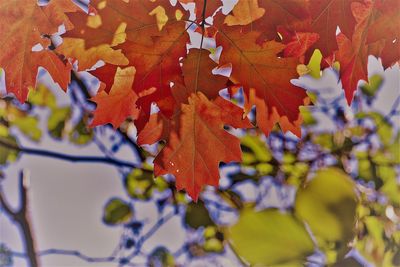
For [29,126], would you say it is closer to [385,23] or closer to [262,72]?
[262,72]

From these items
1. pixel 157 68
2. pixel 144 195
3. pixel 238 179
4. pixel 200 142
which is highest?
pixel 157 68

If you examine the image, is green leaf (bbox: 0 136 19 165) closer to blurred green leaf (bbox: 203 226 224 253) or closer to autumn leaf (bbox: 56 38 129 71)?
blurred green leaf (bbox: 203 226 224 253)

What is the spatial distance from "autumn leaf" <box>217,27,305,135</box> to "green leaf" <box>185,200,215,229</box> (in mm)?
764

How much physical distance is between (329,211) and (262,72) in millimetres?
474

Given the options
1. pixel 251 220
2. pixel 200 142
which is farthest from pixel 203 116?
pixel 251 220

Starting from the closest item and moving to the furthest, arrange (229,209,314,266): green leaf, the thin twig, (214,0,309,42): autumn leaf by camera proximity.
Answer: (214,0,309,42): autumn leaf, (229,209,314,266): green leaf, the thin twig

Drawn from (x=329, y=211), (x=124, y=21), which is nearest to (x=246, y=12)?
(x=124, y=21)

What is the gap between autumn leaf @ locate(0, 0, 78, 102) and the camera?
2.09 feet

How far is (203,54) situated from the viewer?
580mm

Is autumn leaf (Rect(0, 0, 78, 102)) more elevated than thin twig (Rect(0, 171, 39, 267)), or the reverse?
autumn leaf (Rect(0, 0, 78, 102))

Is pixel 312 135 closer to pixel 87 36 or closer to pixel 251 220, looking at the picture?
pixel 251 220

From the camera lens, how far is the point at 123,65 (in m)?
0.60

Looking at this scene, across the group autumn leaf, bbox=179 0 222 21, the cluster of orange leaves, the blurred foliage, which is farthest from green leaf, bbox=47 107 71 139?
autumn leaf, bbox=179 0 222 21

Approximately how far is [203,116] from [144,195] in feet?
2.62
